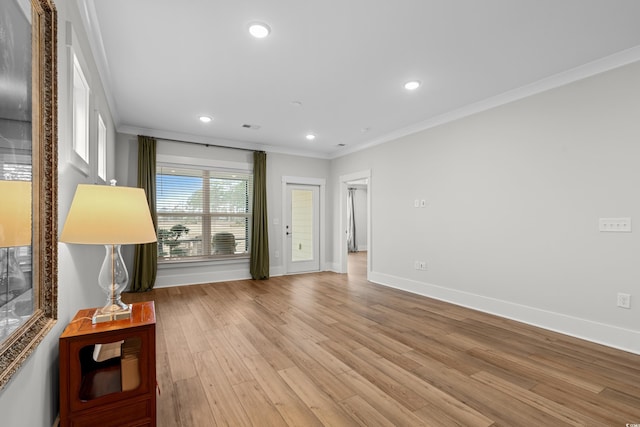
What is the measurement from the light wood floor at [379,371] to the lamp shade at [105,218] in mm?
1121

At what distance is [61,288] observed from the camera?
1523mm

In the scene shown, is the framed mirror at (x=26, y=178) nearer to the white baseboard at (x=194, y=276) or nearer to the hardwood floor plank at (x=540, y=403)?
the hardwood floor plank at (x=540, y=403)

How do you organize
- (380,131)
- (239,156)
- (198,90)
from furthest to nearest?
1. (239,156)
2. (380,131)
3. (198,90)

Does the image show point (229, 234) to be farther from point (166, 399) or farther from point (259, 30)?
point (259, 30)

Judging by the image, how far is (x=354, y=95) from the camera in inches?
141

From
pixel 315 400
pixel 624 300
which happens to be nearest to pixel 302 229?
pixel 315 400

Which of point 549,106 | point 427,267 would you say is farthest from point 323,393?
point 549,106

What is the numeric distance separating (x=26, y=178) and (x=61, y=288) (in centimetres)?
81

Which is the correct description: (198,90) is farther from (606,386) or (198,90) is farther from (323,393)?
(606,386)

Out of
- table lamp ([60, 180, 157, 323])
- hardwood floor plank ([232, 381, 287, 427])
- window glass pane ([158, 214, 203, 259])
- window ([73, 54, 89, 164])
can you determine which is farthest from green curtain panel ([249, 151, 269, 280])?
table lamp ([60, 180, 157, 323])

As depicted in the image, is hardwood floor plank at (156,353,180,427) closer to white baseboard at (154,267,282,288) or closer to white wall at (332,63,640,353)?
white baseboard at (154,267,282,288)

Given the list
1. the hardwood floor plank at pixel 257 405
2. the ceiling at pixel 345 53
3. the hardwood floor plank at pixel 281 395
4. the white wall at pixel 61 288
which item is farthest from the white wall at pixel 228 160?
the hardwood floor plank at pixel 257 405

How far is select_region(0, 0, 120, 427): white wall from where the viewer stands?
1.03 meters

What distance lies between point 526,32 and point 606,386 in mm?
2680
